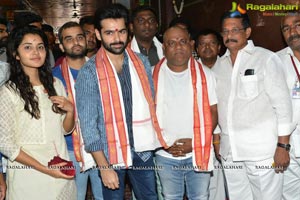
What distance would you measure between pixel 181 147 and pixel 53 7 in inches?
563

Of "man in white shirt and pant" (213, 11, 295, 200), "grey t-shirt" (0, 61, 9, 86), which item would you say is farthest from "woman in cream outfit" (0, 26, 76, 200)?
"man in white shirt and pant" (213, 11, 295, 200)

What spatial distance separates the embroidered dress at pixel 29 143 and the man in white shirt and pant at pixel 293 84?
2.00m

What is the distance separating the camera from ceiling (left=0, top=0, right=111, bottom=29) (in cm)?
1466

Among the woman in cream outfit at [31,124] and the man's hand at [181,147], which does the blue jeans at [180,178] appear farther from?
the woman in cream outfit at [31,124]

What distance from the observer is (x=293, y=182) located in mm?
3289

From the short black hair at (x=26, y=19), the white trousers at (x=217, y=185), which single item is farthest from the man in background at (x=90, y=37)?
the white trousers at (x=217, y=185)

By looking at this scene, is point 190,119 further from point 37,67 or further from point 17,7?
point 17,7

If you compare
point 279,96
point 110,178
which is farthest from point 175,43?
point 110,178

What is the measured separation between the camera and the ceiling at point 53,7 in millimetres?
→ 14664

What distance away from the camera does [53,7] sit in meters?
15.7

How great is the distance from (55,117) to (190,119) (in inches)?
42.3

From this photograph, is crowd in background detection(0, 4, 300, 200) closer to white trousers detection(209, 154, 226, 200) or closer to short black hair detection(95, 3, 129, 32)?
short black hair detection(95, 3, 129, 32)

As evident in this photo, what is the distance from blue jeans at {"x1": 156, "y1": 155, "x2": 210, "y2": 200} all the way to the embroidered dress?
83cm

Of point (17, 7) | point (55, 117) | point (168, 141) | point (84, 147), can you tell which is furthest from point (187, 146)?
point (17, 7)
